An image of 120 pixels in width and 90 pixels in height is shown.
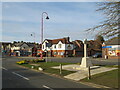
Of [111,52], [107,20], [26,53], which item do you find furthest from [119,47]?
[26,53]

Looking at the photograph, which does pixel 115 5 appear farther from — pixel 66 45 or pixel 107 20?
pixel 66 45

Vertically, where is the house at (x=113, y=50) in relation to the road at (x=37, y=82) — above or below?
above

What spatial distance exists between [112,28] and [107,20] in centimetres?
81

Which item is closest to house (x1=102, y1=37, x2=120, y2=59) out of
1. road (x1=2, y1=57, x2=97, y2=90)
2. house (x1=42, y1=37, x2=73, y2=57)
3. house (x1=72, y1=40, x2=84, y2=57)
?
house (x1=42, y1=37, x2=73, y2=57)

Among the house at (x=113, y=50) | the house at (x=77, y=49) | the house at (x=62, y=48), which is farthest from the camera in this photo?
the house at (x=77, y=49)

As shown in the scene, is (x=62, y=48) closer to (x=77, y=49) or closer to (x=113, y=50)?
(x=77, y=49)

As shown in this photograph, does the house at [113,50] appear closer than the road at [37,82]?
No

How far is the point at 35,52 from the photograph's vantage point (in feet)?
283

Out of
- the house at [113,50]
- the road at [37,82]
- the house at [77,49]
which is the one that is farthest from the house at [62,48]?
the road at [37,82]

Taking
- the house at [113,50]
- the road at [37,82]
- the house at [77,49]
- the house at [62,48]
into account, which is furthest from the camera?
the house at [77,49]

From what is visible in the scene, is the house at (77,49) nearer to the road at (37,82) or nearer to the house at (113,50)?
the house at (113,50)

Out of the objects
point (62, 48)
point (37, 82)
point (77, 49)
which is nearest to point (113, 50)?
point (62, 48)

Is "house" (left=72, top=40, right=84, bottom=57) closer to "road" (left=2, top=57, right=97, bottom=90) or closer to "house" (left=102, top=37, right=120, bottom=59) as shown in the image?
"house" (left=102, top=37, right=120, bottom=59)

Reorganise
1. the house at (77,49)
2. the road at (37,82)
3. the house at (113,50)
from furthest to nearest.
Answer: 1. the house at (77,49)
2. the house at (113,50)
3. the road at (37,82)
